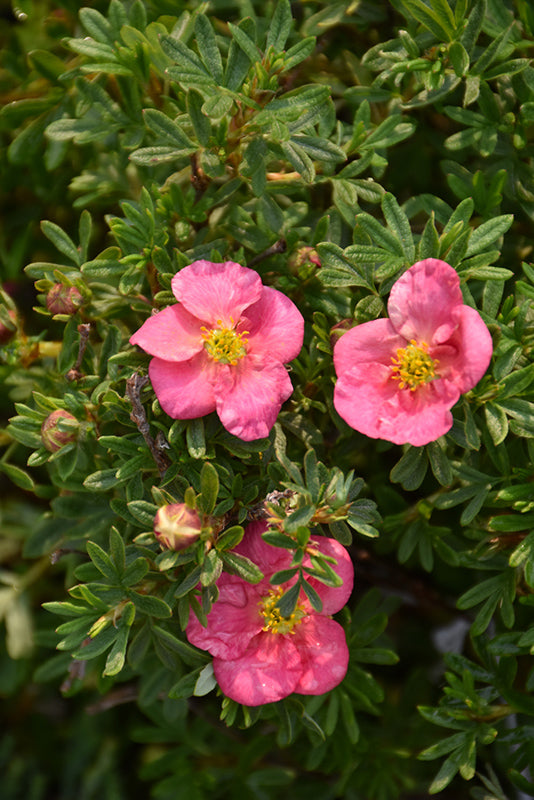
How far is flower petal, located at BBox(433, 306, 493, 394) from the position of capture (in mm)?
1291

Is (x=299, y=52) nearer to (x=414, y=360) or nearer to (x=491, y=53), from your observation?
(x=491, y=53)

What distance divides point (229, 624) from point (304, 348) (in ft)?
1.84

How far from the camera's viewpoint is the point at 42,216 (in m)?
2.25

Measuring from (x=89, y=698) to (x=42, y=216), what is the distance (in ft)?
4.79

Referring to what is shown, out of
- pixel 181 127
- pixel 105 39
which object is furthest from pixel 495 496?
pixel 105 39

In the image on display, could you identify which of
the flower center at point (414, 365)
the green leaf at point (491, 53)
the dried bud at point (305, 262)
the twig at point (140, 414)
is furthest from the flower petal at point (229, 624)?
the green leaf at point (491, 53)

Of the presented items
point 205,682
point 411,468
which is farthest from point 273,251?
point 205,682

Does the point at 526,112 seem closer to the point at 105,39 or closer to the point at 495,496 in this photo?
the point at 495,496

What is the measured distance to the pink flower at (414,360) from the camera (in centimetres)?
133

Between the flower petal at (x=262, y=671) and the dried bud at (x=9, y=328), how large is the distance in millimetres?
860

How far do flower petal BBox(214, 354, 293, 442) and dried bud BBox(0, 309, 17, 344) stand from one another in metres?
0.59

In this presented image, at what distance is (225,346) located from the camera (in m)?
1.43

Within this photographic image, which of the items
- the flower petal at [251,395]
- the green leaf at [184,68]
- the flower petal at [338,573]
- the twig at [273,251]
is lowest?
the flower petal at [338,573]

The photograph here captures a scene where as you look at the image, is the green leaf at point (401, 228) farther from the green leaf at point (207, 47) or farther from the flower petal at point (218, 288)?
the green leaf at point (207, 47)
